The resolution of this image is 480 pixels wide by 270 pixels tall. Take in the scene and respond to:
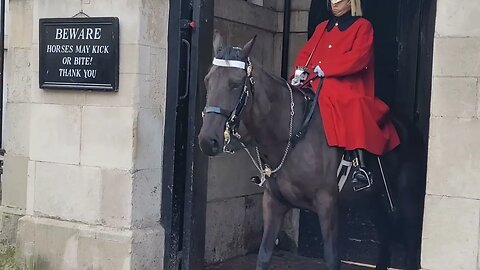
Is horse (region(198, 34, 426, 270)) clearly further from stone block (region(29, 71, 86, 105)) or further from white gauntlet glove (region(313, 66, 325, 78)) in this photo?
stone block (region(29, 71, 86, 105))

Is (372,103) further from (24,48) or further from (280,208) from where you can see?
(24,48)

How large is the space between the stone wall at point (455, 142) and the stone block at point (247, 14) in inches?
106

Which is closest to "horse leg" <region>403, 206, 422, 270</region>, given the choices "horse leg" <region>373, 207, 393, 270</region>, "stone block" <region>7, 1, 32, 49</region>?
"horse leg" <region>373, 207, 393, 270</region>

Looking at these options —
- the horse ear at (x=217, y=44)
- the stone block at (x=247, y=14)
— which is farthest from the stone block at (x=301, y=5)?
the horse ear at (x=217, y=44)

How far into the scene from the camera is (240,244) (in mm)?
7473

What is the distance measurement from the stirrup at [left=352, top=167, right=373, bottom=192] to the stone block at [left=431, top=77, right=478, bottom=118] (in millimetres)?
1100

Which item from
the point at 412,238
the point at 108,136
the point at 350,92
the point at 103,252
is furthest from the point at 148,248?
the point at 412,238

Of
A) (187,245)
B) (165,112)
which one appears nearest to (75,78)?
(165,112)

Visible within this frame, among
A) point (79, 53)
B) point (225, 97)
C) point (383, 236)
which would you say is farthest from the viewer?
point (383, 236)

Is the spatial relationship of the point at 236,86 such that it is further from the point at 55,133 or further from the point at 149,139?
the point at 55,133

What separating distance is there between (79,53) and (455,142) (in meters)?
3.13

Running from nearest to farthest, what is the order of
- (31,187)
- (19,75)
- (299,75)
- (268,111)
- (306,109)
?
(268,111)
(306,109)
(299,75)
(31,187)
(19,75)

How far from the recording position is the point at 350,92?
225 inches

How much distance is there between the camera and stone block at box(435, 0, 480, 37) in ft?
14.9
